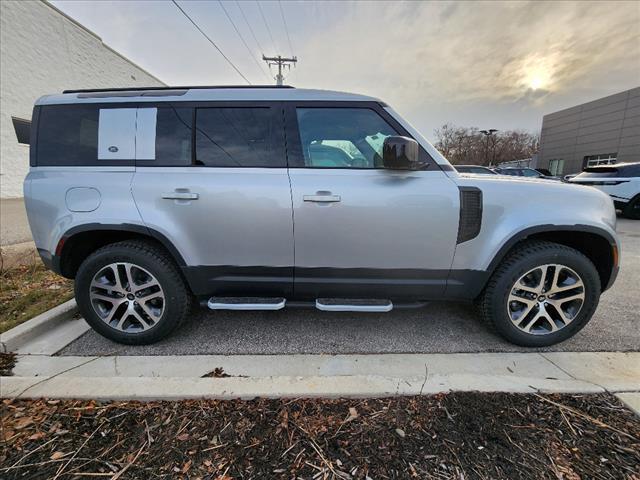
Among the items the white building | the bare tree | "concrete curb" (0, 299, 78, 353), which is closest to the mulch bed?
"concrete curb" (0, 299, 78, 353)

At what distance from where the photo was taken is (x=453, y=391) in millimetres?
1965

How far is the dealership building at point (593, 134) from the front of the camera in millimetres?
23203

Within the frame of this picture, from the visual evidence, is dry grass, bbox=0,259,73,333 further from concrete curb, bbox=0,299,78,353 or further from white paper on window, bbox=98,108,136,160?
white paper on window, bbox=98,108,136,160

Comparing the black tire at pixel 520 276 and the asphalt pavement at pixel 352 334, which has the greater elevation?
the black tire at pixel 520 276

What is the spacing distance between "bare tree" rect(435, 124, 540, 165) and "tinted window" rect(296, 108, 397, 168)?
49551 millimetres

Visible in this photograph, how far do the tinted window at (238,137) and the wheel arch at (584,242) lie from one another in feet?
6.50

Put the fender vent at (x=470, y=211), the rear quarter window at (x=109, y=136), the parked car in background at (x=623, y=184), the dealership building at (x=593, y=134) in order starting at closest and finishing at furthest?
the fender vent at (x=470, y=211), the rear quarter window at (x=109, y=136), the parked car in background at (x=623, y=184), the dealership building at (x=593, y=134)

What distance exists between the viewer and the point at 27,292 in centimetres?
338

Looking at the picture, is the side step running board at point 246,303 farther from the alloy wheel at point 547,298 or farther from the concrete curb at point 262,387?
the alloy wheel at point 547,298

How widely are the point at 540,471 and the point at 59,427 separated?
8.55 feet

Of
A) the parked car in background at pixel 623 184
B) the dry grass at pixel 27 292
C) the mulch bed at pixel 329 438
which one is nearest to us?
the mulch bed at pixel 329 438

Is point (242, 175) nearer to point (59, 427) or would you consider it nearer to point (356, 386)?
point (356, 386)

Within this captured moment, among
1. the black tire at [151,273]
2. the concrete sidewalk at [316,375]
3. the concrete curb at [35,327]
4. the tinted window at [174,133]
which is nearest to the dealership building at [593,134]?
the concrete sidewalk at [316,375]

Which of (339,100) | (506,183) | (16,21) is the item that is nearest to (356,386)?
(506,183)
